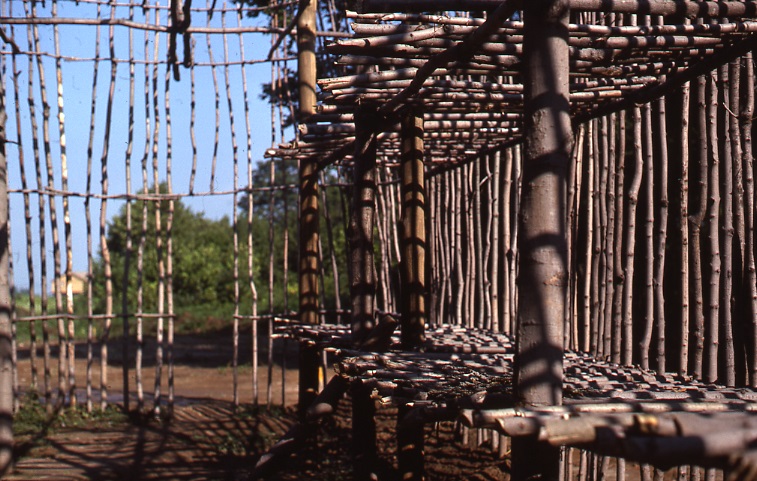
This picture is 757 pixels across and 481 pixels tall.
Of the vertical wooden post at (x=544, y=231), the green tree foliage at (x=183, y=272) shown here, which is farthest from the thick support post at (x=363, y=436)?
the green tree foliage at (x=183, y=272)

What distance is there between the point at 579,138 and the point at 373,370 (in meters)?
2.39

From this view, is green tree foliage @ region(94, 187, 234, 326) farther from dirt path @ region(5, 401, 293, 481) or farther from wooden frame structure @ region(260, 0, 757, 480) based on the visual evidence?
wooden frame structure @ region(260, 0, 757, 480)

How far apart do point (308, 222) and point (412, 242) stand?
2.35 m

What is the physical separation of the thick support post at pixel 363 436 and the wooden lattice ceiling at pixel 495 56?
5.98ft

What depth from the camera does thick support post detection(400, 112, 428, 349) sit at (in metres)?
4.85

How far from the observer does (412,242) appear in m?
4.88

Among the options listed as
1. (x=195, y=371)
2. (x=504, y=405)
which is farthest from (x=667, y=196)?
(x=195, y=371)

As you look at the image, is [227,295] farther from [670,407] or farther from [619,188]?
[670,407]

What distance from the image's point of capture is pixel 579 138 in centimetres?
526

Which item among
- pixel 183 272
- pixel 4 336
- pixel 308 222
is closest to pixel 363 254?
pixel 308 222

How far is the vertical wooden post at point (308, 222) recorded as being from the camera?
7078 mm

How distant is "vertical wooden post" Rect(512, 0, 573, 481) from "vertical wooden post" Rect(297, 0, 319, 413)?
4.35 metres

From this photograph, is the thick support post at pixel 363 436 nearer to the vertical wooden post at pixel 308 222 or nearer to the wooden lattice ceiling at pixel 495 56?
the vertical wooden post at pixel 308 222

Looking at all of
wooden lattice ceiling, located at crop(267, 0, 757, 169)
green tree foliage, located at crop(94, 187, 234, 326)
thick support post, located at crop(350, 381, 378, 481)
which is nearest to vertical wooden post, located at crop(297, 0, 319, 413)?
thick support post, located at crop(350, 381, 378, 481)
